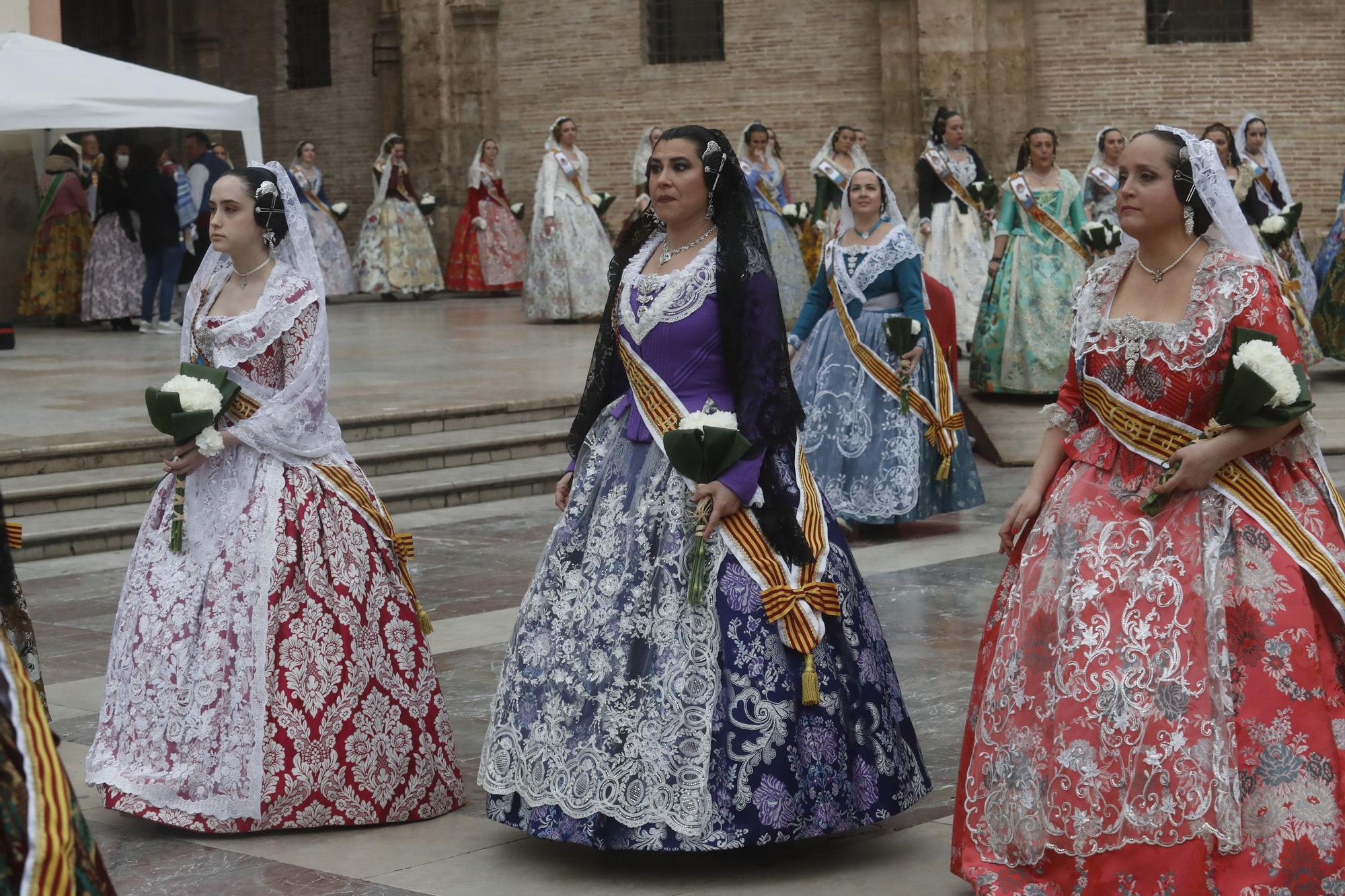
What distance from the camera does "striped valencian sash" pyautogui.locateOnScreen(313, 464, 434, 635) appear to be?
17.5ft

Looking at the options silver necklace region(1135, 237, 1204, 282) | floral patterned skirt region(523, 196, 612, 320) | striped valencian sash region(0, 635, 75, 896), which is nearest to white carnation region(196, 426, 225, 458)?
silver necklace region(1135, 237, 1204, 282)

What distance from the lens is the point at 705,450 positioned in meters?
4.58

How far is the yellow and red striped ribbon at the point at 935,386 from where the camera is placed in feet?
30.7

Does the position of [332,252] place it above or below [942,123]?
below

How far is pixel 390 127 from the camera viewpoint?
2555 centimetres

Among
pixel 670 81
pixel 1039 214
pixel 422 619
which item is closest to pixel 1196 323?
pixel 422 619

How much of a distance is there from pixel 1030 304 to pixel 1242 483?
937 centimetres

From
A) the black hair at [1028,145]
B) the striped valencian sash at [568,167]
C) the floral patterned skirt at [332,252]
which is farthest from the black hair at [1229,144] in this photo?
the floral patterned skirt at [332,252]

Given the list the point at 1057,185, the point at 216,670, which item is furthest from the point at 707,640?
the point at 1057,185

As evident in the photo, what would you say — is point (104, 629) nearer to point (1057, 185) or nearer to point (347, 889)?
point (347, 889)

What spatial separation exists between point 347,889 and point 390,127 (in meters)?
21.7

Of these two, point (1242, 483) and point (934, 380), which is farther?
point (934, 380)

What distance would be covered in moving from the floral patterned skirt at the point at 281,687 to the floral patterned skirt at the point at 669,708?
552 millimetres

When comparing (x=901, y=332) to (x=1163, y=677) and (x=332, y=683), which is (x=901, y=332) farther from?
(x=1163, y=677)
